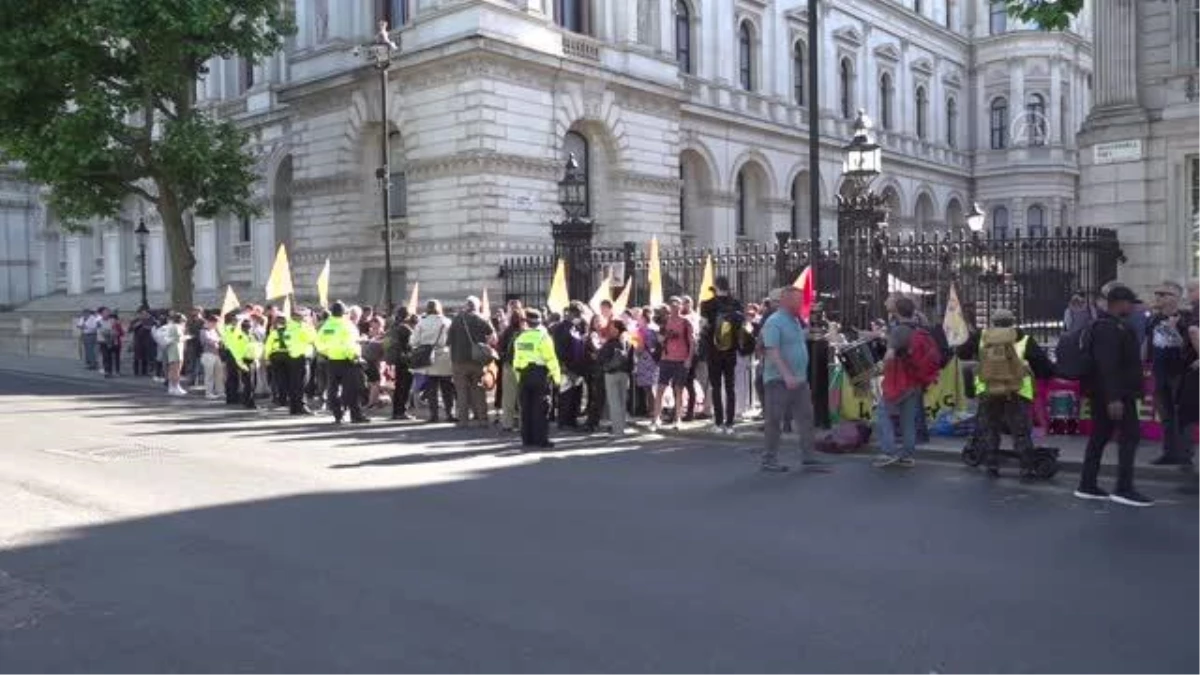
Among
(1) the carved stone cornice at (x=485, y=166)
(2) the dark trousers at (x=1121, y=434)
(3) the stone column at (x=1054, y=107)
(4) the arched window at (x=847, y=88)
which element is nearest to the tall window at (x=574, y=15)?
(1) the carved stone cornice at (x=485, y=166)

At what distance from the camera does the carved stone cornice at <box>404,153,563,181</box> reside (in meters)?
29.7

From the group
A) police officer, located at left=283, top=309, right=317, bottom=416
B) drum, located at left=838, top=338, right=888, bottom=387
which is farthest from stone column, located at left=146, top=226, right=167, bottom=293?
drum, located at left=838, top=338, right=888, bottom=387

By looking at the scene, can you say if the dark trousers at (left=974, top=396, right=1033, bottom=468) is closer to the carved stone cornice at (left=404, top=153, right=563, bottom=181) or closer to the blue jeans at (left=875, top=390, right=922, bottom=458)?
the blue jeans at (left=875, top=390, right=922, bottom=458)

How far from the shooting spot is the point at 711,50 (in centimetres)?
4056

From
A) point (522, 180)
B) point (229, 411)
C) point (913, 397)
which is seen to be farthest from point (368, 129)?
point (913, 397)

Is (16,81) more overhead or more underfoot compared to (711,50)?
more underfoot

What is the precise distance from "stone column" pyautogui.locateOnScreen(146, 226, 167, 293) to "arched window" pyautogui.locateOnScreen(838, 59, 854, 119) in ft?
95.2

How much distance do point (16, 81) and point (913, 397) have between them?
23008 mm

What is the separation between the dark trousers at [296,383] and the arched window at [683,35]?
80.3 feet

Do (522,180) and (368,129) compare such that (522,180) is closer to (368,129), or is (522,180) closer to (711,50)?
(368,129)

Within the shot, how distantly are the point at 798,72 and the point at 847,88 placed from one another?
170 inches

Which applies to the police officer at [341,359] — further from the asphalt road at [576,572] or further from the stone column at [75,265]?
the stone column at [75,265]

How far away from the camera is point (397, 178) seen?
1324 inches

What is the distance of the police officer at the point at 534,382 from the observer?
14.0m
